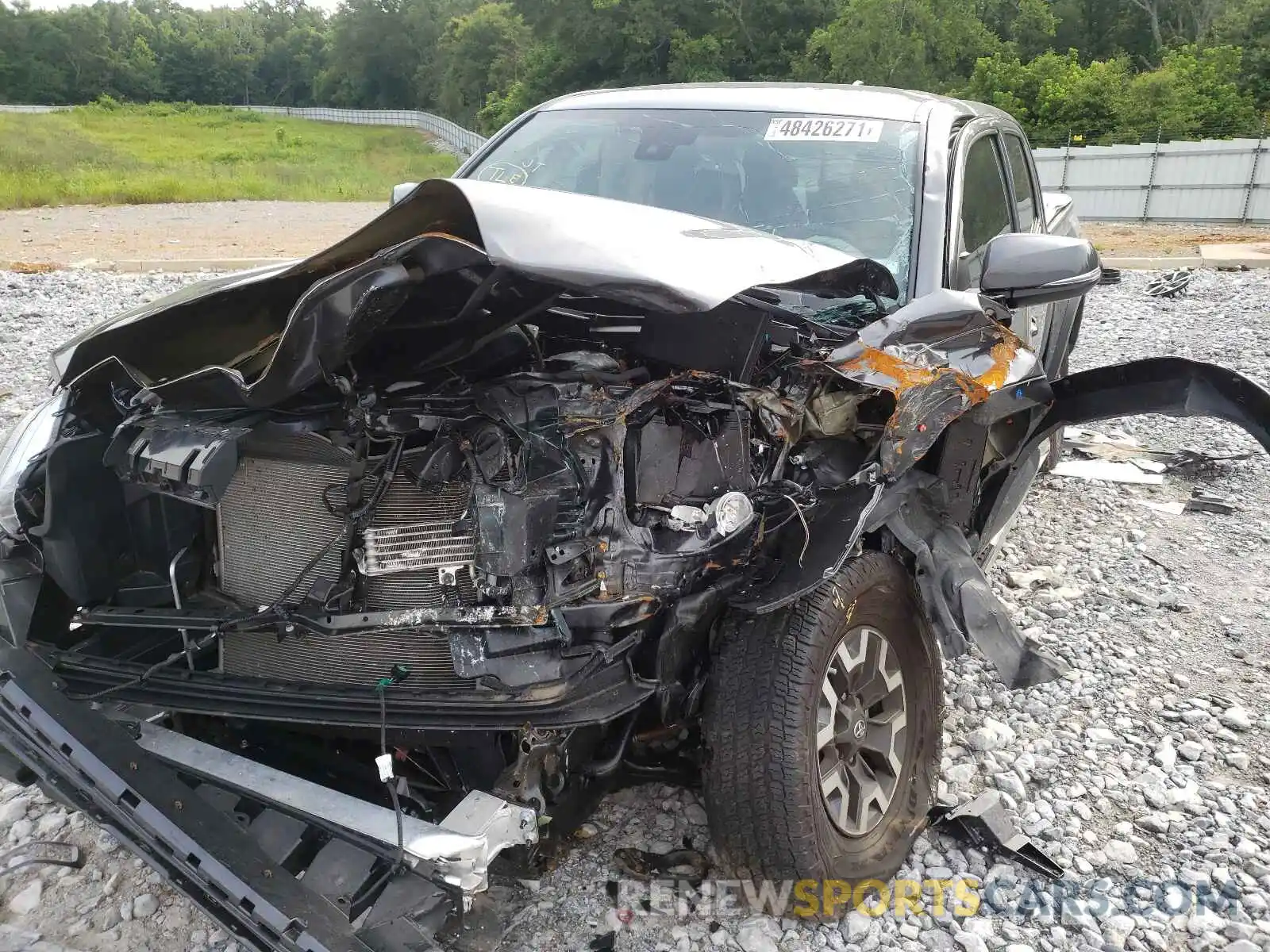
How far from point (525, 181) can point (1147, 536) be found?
3697 millimetres

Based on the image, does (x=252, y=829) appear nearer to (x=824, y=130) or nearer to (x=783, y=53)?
(x=824, y=130)

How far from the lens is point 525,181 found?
3652mm

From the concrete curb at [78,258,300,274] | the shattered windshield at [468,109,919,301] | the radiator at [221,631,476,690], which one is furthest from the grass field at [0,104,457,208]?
the radiator at [221,631,476,690]

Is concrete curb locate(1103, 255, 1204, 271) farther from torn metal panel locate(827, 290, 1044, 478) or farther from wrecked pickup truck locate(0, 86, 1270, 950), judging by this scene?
torn metal panel locate(827, 290, 1044, 478)

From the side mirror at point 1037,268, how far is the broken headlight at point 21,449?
2730 millimetres

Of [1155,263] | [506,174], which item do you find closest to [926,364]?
[506,174]

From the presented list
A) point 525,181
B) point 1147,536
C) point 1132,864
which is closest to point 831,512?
point 1132,864

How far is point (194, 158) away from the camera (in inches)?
1416

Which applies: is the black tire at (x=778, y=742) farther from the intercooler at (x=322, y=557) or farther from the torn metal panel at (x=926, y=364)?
the intercooler at (x=322, y=557)

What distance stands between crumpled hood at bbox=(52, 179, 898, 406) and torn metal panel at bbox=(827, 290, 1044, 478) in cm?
22

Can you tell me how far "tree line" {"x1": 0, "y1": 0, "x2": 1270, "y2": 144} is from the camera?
90.7ft

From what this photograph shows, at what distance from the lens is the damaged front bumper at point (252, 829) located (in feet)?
5.74

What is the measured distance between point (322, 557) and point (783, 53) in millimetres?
40348

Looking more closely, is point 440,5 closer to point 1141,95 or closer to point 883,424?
point 1141,95
